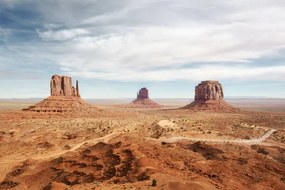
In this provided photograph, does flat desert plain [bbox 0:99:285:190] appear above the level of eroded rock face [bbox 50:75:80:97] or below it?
below

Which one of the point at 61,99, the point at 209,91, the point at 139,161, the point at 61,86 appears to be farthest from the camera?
the point at 209,91

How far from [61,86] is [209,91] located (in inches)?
3003

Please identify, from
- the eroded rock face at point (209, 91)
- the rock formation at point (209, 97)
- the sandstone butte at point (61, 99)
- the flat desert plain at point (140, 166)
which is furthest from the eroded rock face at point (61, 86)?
the eroded rock face at point (209, 91)

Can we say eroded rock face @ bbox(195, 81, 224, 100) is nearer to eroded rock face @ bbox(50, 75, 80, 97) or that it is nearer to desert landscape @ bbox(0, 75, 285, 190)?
eroded rock face @ bbox(50, 75, 80, 97)

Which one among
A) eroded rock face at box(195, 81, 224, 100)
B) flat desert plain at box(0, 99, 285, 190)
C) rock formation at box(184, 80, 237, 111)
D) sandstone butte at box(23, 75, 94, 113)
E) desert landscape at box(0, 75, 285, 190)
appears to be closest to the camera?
flat desert plain at box(0, 99, 285, 190)

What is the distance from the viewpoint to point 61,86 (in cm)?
12656

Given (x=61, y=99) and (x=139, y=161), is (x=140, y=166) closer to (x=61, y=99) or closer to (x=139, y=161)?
(x=139, y=161)

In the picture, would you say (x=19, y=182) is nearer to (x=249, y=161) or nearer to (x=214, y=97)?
(x=249, y=161)

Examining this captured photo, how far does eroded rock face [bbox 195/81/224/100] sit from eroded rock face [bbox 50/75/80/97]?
227 feet

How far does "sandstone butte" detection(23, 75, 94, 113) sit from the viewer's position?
111250 mm

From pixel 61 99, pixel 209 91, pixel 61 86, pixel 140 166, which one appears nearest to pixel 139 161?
pixel 140 166

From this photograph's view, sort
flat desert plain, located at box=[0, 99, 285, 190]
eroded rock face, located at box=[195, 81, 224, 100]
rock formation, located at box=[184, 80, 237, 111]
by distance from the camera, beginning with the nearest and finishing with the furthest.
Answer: flat desert plain, located at box=[0, 99, 285, 190] → rock formation, located at box=[184, 80, 237, 111] → eroded rock face, located at box=[195, 81, 224, 100]

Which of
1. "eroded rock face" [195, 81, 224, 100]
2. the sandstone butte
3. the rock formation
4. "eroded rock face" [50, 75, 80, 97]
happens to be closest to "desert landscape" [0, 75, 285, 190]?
the sandstone butte

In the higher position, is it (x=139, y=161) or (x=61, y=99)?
(x=61, y=99)
